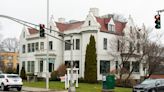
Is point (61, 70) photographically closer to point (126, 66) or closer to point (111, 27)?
point (126, 66)

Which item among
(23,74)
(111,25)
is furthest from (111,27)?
(23,74)

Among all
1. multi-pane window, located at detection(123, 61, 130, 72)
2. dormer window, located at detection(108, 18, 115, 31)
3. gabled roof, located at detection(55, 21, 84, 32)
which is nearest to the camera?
multi-pane window, located at detection(123, 61, 130, 72)

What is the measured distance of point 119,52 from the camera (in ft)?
182

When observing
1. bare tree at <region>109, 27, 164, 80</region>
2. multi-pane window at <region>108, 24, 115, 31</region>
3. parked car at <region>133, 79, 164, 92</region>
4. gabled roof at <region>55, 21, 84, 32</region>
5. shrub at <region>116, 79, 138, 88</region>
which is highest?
gabled roof at <region>55, 21, 84, 32</region>

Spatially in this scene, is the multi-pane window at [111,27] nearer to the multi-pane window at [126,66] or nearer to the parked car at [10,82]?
the multi-pane window at [126,66]

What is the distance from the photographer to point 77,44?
192 feet

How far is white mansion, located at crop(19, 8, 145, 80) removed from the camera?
5575 cm

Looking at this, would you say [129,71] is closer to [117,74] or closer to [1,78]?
[117,74]

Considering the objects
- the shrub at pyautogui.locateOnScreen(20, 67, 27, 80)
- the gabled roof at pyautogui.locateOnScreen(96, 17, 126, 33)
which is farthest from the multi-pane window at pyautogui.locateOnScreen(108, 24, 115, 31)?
the shrub at pyautogui.locateOnScreen(20, 67, 27, 80)

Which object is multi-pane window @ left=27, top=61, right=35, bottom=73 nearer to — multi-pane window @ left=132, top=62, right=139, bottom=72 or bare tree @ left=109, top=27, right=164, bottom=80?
bare tree @ left=109, top=27, right=164, bottom=80

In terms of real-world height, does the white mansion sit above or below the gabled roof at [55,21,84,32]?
below

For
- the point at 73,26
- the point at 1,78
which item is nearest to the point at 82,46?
the point at 73,26

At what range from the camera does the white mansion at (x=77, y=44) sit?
5575 centimetres

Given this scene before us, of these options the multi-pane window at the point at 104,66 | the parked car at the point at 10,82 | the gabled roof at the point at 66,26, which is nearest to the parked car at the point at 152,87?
the parked car at the point at 10,82
